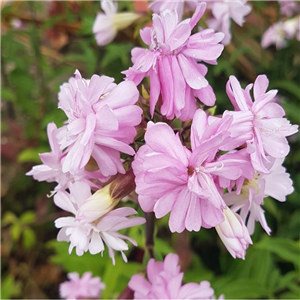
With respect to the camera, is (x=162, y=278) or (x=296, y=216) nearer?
(x=162, y=278)

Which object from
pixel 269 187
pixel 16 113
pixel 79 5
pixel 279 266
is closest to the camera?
pixel 269 187

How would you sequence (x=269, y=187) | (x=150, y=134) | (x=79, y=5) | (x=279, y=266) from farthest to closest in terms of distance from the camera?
(x=79, y=5) < (x=279, y=266) < (x=269, y=187) < (x=150, y=134)

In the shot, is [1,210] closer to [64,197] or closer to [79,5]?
[79,5]

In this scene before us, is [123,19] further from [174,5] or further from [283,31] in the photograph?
[283,31]

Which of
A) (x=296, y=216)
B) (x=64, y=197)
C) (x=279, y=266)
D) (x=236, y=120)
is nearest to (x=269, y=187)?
(x=236, y=120)

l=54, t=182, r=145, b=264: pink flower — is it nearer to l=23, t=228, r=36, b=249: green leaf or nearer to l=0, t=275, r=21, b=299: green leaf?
l=0, t=275, r=21, b=299: green leaf

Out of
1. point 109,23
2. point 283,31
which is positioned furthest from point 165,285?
point 283,31

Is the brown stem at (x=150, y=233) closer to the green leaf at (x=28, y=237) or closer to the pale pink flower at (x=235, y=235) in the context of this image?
the pale pink flower at (x=235, y=235)
